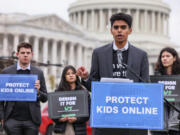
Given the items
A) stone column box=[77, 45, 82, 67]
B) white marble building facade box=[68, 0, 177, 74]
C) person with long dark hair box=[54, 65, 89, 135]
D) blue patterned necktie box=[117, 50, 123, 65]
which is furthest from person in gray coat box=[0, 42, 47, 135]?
white marble building facade box=[68, 0, 177, 74]

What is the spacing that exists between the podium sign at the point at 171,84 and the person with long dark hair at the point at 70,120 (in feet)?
5.08

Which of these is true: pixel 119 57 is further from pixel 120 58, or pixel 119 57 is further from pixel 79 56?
pixel 79 56

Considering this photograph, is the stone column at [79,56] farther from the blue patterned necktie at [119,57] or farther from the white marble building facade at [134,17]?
the blue patterned necktie at [119,57]

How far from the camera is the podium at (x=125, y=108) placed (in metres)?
6.62

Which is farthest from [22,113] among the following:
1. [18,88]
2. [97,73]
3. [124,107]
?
[124,107]

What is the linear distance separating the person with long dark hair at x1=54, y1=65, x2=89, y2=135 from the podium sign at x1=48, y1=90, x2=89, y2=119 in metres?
0.14

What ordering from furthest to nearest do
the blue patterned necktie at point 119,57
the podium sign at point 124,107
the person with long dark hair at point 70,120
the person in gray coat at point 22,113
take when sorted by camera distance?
the person with long dark hair at point 70,120, the person in gray coat at point 22,113, the blue patterned necktie at point 119,57, the podium sign at point 124,107

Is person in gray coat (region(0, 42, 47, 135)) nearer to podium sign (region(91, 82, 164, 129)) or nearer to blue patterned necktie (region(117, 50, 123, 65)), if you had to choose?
blue patterned necktie (region(117, 50, 123, 65))

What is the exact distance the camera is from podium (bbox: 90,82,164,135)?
6.62 metres

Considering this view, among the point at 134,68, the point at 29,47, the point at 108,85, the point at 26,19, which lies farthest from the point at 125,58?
the point at 26,19

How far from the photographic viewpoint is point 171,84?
10086 millimetres

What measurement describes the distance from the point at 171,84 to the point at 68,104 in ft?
6.89

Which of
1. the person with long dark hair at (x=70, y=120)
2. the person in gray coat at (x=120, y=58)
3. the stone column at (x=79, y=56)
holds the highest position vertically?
the stone column at (x=79, y=56)

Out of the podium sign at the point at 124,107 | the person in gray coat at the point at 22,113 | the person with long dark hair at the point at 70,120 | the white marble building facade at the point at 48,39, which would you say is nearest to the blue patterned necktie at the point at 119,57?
the podium sign at the point at 124,107
